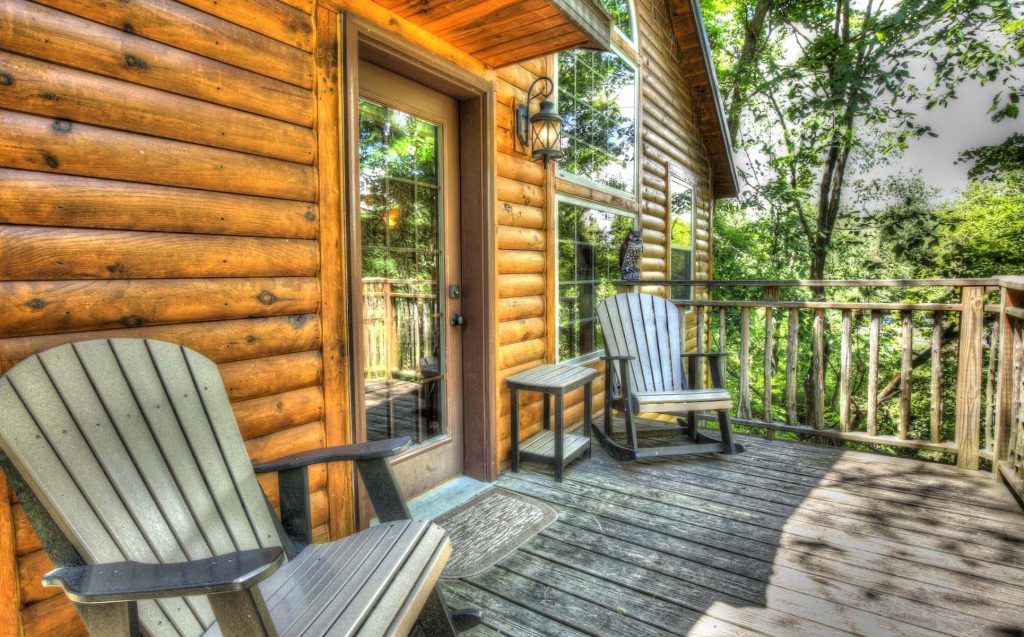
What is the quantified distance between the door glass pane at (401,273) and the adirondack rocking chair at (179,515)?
85 cm

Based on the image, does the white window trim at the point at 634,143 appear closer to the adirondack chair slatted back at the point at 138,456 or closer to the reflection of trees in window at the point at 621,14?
the reflection of trees in window at the point at 621,14

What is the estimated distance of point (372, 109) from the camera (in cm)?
228

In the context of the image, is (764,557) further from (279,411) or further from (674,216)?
(674,216)

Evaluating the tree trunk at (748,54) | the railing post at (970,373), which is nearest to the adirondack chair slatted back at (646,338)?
the railing post at (970,373)

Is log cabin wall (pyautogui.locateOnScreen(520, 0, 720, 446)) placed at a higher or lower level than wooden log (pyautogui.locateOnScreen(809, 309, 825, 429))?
higher

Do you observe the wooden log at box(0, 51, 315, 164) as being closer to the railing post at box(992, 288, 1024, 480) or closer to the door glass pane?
the door glass pane

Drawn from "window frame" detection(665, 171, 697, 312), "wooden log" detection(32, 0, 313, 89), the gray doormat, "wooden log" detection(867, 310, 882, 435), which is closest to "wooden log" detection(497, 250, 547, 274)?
the gray doormat

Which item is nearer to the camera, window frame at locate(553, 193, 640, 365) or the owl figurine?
window frame at locate(553, 193, 640, 365)

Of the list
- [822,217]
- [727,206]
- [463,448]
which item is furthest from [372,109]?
[727,206]

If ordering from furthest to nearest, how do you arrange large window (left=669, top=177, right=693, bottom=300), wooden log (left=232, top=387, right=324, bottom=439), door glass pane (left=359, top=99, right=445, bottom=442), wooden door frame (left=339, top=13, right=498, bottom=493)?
large window (left=669, top=177, right=693, bottom=300), wooden door frame (left=339, top=13, right=498, bottom=493), door glass pane (left=359, top=99, right=445, bottom=442), wooden log (left=232, top=387, right=324, bottom=439)

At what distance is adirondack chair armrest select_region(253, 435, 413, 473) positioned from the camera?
1374mm

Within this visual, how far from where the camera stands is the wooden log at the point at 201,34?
4.39 ft

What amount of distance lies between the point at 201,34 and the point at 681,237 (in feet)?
18.9

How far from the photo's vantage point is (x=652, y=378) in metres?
3.34
